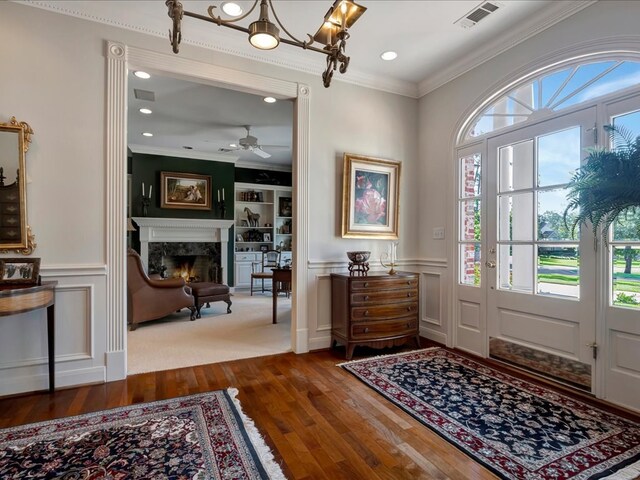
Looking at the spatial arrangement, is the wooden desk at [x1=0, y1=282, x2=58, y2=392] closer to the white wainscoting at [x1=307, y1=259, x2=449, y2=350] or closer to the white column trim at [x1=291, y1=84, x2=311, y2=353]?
the white column trim at [x1=291, y1=84, x2=311, y2=353]

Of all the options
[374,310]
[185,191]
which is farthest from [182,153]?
[374,310]

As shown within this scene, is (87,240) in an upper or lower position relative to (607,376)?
upper

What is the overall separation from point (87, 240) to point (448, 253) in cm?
348

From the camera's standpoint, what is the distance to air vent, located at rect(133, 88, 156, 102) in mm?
4289

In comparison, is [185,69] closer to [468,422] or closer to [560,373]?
[468,422]

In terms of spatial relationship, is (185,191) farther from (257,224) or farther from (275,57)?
(275,57)

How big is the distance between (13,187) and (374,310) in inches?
125

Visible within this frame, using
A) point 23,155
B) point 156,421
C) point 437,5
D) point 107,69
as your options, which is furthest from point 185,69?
point 156,421

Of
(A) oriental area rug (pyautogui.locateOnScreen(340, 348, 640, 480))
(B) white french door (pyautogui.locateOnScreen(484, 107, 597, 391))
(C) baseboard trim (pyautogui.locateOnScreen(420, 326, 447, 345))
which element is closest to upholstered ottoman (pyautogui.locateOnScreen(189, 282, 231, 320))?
(A) oriental area rug (pyautogui.locateOnScreen(340, 348, 640, 480))

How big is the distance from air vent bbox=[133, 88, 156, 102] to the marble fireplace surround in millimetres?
2923

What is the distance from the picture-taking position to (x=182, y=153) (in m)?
7.11

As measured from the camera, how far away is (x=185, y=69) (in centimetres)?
306

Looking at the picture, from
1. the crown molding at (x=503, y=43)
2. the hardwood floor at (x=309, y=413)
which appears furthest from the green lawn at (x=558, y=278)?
the crown molding at (x=503, y=43)

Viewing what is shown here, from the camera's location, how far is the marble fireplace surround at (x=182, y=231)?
271 inches
